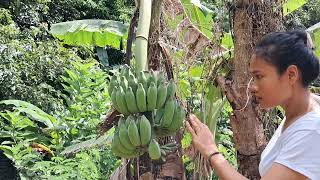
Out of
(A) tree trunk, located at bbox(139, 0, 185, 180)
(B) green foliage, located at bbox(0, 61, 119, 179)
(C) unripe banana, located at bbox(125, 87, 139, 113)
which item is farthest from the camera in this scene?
(B) green foliage, located at bbox(0, 61, 119, 179)

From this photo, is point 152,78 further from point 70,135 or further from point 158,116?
point 70,135

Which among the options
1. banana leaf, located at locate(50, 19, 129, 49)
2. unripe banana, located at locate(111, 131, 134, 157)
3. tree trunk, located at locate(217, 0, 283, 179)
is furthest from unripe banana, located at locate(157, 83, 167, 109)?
banana leaf, located at locate(50, 19, 129, 49)

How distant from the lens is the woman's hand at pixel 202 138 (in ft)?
4.44

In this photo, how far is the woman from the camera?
1.12 m

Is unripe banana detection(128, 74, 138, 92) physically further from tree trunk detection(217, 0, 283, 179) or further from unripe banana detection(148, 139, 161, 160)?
tree trunk detection(217, 0, 283, 179)

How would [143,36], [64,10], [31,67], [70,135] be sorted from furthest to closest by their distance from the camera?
[64,10] → [31,67] → [70,135] → [143,36]

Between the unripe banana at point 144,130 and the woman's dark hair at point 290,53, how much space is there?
1.03 ft

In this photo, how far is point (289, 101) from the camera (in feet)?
3.97

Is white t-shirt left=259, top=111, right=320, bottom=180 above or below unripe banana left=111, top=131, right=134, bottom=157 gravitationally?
above

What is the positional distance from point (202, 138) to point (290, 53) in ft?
1.09

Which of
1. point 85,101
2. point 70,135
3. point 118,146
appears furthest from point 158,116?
point 85,101

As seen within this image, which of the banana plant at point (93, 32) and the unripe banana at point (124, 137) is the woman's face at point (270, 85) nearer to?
the unripe banana at point (124, 137)

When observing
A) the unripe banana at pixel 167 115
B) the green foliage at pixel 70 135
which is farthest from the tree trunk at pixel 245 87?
Result: the green foliage at pixel 70 135

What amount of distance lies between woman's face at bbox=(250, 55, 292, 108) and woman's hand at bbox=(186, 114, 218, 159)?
0.69 ft
